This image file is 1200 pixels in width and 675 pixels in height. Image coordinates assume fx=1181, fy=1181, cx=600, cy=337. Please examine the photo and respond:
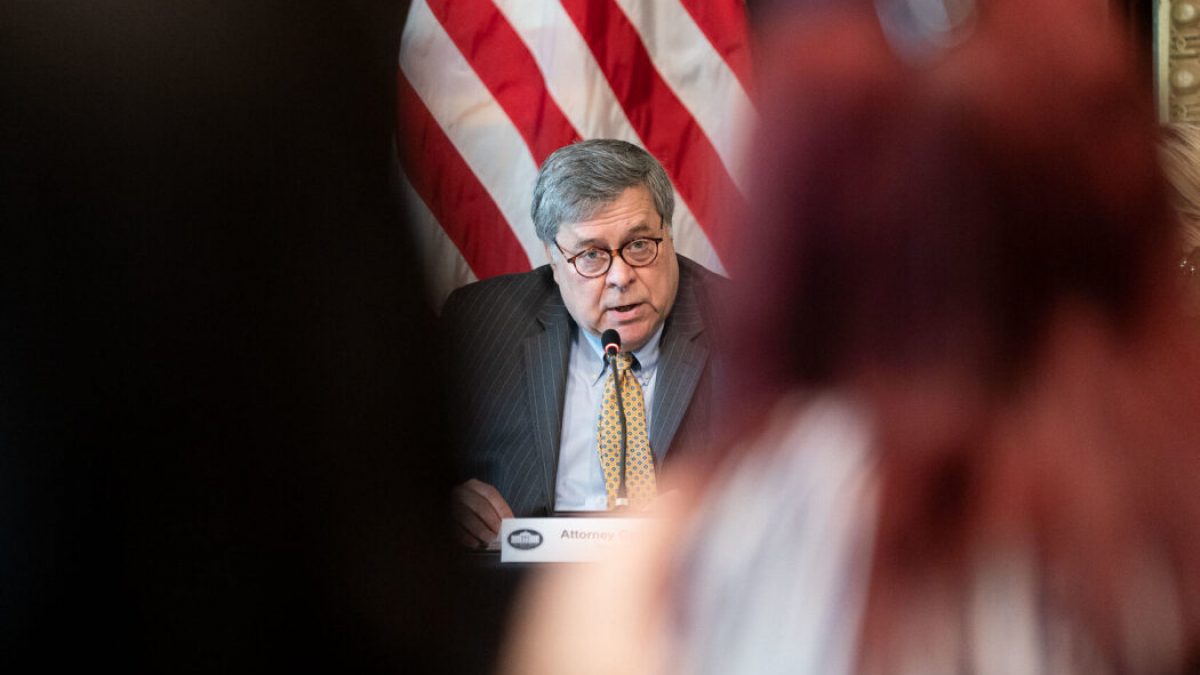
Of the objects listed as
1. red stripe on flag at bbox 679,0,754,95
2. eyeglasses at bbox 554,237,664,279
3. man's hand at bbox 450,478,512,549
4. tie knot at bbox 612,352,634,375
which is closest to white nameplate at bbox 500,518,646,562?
man's hand at bbox 450,478,512,549

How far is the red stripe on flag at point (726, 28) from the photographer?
218cm

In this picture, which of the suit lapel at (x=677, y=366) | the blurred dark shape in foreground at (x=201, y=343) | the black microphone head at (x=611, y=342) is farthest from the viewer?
the suit lapel at (x=677, y=366)

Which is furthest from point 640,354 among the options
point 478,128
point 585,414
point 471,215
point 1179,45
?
point 1179,45

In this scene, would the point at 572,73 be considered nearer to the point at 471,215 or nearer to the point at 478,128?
the point at 478,128

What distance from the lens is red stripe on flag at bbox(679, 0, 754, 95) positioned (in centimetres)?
218

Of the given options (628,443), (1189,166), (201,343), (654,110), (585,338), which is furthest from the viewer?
(654,110)

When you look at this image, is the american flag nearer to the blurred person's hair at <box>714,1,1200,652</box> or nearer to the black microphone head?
the black microphone head

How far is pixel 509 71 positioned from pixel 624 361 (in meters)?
0.59

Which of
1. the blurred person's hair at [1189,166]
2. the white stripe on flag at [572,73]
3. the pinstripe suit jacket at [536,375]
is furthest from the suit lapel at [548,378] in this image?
the blurred person's hair at [1189,166]

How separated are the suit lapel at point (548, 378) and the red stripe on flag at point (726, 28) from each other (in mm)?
548

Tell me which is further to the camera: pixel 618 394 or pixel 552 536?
pixel 618 394

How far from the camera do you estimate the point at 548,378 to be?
205 cm

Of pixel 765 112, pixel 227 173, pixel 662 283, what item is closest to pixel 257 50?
pixel 227 173

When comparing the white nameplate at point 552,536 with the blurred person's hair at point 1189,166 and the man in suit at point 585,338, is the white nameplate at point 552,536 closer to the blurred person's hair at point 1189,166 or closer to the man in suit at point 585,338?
the man in suit at point 585,338
